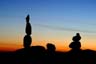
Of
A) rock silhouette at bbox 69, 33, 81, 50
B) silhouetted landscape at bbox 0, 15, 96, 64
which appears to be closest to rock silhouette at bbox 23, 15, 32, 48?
silhouetted landscape at bbox 0, 15, 96, 64

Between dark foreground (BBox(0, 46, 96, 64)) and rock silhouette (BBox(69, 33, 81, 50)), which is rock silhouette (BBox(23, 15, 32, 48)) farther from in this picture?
rock silhouette (BBox(69, 33, 81, 50))

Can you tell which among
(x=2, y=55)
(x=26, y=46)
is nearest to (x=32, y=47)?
(x=26, y=46)

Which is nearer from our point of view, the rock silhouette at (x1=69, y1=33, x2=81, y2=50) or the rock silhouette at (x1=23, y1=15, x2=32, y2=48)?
the rock silhouette at (x1=23, y1=15, x2=32, y2=48)

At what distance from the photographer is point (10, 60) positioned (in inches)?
3701

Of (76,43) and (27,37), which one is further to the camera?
(76,43)

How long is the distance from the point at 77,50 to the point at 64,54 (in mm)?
4115

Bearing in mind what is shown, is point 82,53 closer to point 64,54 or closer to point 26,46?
point 64,54

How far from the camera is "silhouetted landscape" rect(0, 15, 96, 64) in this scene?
8638 cm

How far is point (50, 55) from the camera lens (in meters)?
88.4

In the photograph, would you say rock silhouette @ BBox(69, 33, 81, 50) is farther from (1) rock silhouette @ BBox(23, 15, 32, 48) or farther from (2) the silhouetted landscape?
(1) rock silhouette @ BBox(23, 15, 32, 48)

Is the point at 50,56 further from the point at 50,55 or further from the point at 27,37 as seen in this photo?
the point at 27,37

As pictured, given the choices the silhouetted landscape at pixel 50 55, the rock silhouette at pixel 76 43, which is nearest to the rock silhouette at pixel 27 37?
the silhouetted landscape at pixel 50 55

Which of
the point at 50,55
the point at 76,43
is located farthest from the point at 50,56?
the point at 76,43

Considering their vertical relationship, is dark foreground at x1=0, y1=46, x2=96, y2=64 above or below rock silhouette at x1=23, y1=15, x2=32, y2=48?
below
